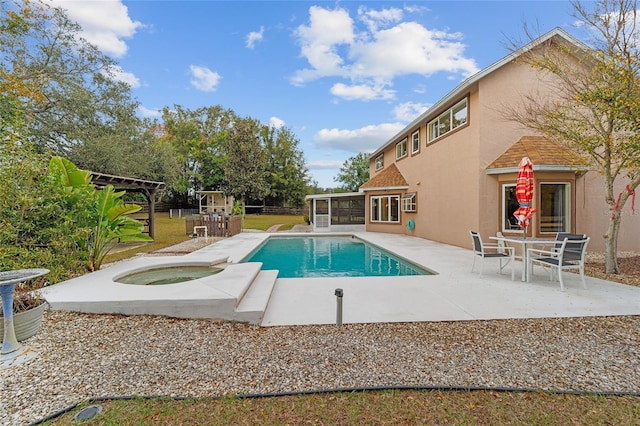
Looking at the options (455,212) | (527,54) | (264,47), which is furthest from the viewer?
(264,47)

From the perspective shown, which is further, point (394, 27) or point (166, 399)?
point (394, 27)

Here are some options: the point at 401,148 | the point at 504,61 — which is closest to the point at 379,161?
the point at 401,148

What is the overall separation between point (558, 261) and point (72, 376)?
8242 mm

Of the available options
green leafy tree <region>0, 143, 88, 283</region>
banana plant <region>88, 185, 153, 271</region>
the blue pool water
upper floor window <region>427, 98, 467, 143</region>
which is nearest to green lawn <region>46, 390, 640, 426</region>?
green leafy tree <region>0, 143, 88, 283</region>

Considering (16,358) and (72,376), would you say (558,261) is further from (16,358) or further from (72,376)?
(16,358)

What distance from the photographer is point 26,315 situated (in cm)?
380

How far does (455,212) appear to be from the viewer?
1245 cm

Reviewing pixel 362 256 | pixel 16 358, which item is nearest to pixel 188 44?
pixel 362 256

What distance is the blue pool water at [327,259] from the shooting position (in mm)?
9039

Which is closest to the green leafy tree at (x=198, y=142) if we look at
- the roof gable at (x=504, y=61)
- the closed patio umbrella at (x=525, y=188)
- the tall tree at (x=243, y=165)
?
the tall tree at (x=243, y=165)

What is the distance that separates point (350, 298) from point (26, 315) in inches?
186

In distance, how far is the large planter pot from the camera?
371 centimetres

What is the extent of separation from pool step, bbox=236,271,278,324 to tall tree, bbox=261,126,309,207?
35.3 meters

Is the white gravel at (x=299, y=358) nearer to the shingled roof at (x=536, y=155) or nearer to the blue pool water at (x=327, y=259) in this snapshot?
the blue pool water at (x=327, y=259)
